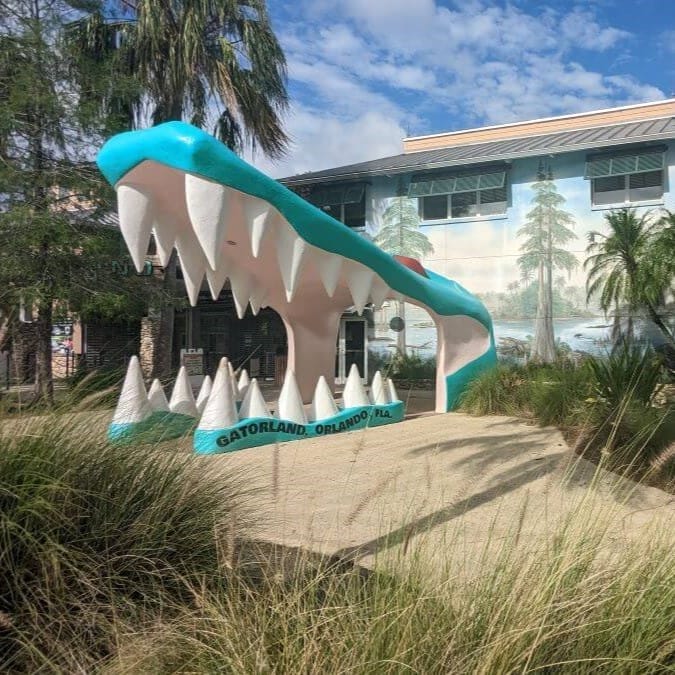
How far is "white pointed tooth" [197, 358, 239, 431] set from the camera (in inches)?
225

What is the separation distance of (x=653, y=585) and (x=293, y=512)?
2.41 m

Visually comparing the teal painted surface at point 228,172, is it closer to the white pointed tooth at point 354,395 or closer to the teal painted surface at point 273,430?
the white pointed tooth at point 354,395

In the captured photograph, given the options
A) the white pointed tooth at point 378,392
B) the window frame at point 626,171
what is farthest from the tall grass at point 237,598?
the window frame at point 626,171

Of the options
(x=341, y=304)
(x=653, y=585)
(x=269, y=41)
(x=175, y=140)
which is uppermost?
(x=269, y=41)

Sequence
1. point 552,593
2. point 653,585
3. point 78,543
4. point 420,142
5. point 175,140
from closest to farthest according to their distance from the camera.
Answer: point 552,593 < point 653,585 < point 78,543 < point 175,140 < point 420,142

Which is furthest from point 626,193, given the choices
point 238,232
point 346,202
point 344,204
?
point 238,232

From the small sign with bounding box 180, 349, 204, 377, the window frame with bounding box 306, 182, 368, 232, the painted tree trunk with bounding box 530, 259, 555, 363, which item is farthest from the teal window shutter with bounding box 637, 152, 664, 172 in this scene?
the small sign with bounding box 180, 349, 204, 377

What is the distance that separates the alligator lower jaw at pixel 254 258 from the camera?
472 cm

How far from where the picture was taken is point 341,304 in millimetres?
8953

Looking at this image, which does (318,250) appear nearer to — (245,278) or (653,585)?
(245,278)

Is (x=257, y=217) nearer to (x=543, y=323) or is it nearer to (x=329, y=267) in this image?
(x=329, y=267)

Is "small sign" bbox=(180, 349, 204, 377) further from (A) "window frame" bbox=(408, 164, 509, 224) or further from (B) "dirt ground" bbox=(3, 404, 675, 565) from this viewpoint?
(B) "dirt ground" bbox=(3, 404, 675, 565)

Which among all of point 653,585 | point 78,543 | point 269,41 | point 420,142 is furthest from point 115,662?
point 420,142

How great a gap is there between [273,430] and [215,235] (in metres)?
2.35
